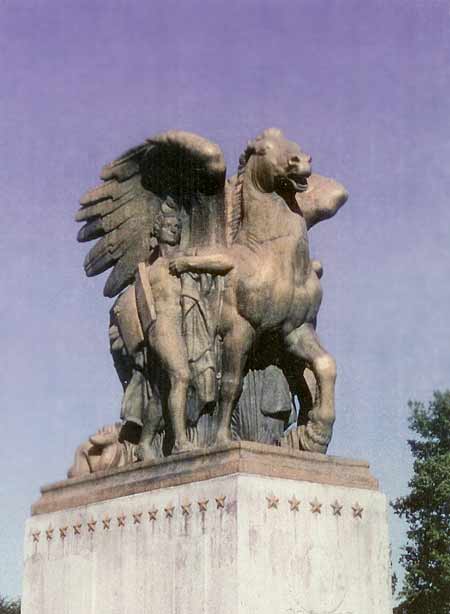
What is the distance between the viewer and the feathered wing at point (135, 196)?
1349cm

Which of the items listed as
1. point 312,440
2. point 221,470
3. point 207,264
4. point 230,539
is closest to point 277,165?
point 207,264

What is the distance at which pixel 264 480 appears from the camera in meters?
11.7

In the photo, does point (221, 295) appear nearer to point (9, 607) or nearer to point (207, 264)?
point (207, 264)

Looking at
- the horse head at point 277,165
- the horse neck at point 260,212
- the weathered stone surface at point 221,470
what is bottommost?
the weathered stone surface at point 221,470

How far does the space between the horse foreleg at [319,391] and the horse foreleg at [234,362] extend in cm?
49

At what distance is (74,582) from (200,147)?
458 cm

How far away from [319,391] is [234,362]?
0.89 meters

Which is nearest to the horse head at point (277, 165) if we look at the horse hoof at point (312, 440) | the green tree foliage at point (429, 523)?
the horse hoof at point (312, 440)

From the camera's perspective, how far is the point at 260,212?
42.9ft

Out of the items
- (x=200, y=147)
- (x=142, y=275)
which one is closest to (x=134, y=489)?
(x=142, y=275)

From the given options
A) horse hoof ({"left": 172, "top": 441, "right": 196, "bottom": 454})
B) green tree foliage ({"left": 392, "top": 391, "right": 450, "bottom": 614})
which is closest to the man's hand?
horse hoof ({"left": 172, "top": 441, "right": 196, "bottom": 454})

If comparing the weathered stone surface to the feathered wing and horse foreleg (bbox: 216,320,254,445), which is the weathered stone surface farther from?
the feathered wing

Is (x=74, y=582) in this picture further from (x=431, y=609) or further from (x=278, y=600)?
(x=431, y=609)

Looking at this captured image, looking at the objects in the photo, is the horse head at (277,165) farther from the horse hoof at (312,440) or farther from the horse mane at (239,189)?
the horse hoof at (312,440)
